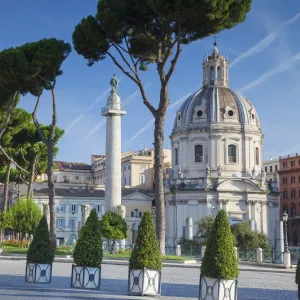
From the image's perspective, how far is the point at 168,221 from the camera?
67.0 m

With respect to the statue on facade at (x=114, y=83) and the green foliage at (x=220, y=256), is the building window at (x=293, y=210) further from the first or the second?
the green foliage at (x=220, y=256)

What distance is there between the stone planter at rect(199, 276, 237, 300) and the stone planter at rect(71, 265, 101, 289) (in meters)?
3.32

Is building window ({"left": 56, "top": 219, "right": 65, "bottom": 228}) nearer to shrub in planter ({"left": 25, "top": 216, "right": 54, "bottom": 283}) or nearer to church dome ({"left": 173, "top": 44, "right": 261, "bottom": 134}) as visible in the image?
church dome ({"left": 173, "top": 44, "right": 261, "bottom": 134})

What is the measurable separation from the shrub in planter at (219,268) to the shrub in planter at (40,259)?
5.04 metres

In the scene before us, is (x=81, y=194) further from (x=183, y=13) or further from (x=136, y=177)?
(x=183, y=13)

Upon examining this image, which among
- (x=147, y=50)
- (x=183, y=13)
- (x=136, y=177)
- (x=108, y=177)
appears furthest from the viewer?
(x=136, y=177)

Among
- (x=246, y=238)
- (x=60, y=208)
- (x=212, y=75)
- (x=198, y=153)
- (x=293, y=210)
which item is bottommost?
(x=246, y=238)

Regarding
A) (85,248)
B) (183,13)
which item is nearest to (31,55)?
(183,13)

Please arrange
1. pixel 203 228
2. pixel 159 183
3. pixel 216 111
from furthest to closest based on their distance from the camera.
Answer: pixel 216 111
pixel 203 228
pixel 159 183

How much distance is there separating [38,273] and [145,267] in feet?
11.7

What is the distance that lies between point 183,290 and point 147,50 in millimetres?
13097

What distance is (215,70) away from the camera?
232 ft

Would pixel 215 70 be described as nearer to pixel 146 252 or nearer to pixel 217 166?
pixel 217 166

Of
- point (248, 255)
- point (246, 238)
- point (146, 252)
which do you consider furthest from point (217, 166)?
point (146, 252)
